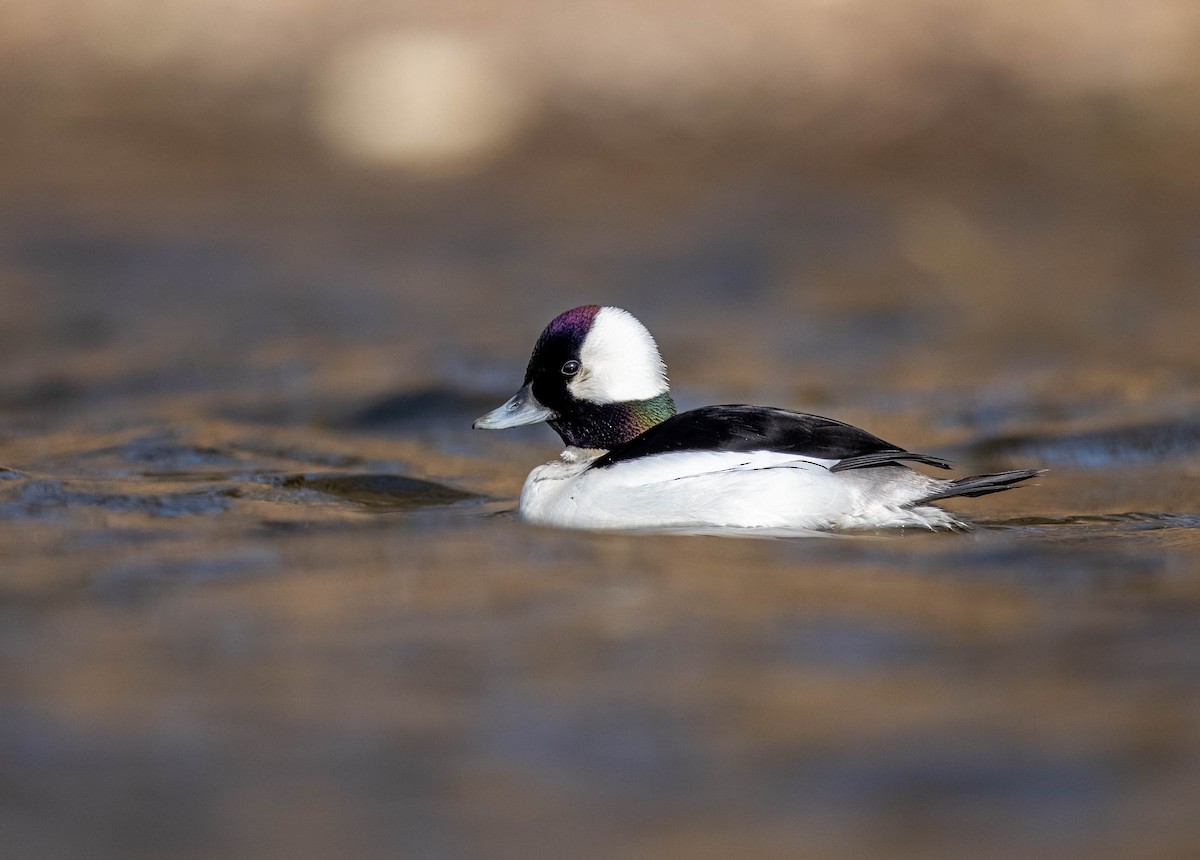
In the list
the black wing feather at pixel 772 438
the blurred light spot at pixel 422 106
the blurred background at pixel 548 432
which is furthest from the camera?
the blurred light spot at pixel 422 106

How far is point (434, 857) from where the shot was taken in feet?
10.2

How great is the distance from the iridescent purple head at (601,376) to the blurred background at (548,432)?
1.67 ft

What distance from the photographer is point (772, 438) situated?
5.84 metres

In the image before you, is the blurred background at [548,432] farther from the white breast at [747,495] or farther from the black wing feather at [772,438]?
the black wing feather at [772,438]

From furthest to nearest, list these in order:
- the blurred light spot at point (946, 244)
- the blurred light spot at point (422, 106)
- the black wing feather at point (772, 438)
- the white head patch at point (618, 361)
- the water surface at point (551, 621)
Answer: the blurred light spot at point (422, 106) → the blurred light spot at point (946, 244) → the white head patch at point (618, 361) → the black wing feather at point (772, 438) → the water surface at point (551, 621)

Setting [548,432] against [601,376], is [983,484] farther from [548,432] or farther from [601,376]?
[548,432]

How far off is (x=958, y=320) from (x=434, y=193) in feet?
16.6

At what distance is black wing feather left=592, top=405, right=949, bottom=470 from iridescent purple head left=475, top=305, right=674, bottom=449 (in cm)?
67

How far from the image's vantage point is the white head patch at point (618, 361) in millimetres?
6559

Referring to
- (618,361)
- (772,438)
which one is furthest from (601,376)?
(772,438)

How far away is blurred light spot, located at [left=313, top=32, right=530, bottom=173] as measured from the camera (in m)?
15.2

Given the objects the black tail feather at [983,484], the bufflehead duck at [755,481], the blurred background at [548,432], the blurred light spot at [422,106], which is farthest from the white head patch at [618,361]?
the blurred light spot at [422,106]

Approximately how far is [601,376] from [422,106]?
9.15 meters

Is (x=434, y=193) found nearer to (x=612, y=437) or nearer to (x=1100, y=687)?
(x=612, y=437)
